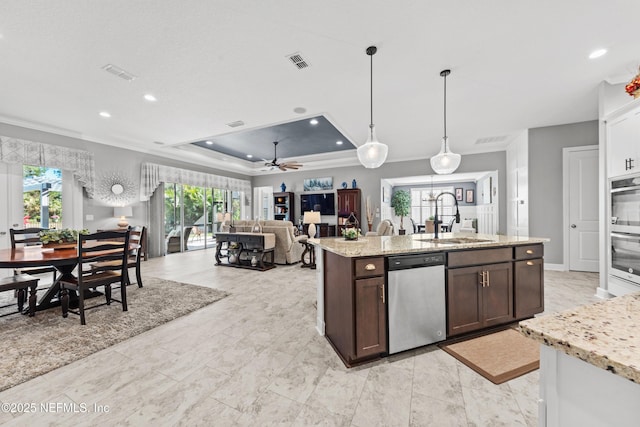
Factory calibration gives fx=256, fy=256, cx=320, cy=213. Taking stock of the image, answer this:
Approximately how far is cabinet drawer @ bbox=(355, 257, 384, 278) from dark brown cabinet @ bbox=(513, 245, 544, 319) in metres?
1.52

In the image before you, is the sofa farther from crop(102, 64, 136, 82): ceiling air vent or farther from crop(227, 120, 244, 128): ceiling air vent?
crop(102, 64, 136, 82): ceiling air vent

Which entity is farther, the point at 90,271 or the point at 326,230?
the point at 326,230

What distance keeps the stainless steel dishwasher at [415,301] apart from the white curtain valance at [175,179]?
662 cm

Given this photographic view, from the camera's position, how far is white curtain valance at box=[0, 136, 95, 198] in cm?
427

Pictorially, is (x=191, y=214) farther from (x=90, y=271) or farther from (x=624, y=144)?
(x=624, y=144)

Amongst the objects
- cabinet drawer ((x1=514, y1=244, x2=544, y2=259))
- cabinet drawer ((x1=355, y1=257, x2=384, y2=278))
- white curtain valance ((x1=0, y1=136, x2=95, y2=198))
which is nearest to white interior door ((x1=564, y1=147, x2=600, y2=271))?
cabinet drawer ((x1=514, y1=244, x2=544, y2=259))

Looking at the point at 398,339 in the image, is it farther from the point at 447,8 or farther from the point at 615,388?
the point at 447,8

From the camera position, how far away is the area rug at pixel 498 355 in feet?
5.96

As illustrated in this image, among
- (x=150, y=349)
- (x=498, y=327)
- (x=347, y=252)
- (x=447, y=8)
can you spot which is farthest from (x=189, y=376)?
(x=447, y=8)

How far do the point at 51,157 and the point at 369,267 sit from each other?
6.22 metres

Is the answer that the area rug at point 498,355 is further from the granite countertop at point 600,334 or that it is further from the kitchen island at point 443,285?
the granite countertop at point 600,334

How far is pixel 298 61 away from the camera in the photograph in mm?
2828

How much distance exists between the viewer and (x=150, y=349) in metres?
2.17

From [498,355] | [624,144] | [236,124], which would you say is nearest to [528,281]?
[498,355]
